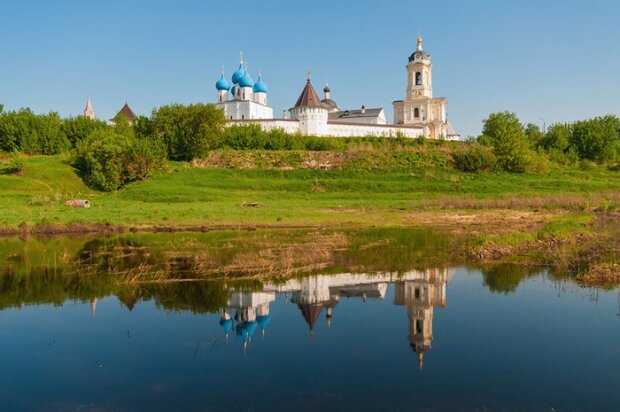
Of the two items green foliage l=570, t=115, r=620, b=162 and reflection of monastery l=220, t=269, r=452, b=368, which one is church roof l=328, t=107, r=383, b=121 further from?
reflection of monastery l=220, t=269, r=452, b=368

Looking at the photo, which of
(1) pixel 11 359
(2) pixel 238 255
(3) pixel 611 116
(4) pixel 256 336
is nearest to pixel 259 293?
(4) pixel 256 336

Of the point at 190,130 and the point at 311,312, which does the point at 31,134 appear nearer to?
the point at 190,130

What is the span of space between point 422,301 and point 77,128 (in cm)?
5497

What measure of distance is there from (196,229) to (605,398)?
885 inches

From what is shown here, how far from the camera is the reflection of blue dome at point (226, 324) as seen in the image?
36.9ft

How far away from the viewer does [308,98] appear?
72.2 meters

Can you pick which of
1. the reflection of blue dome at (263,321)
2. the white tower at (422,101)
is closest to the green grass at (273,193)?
the reflection of blue dome at (263,321)

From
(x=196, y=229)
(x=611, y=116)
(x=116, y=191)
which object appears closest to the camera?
(x=196, y=229)

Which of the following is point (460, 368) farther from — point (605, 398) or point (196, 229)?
point (196, 229)

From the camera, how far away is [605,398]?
7742mm

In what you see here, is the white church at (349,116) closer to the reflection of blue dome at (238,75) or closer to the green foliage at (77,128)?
the reflection of blue dome at (238,75)

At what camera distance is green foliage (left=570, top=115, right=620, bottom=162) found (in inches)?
2783

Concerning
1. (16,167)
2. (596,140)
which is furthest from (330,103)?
(16,167)

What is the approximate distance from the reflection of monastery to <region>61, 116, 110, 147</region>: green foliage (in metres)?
50.4
